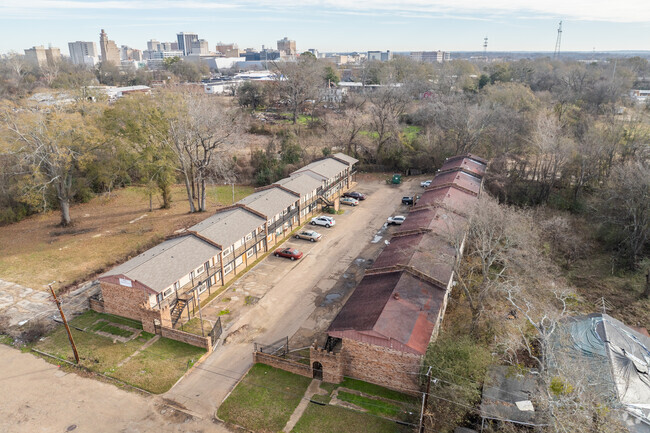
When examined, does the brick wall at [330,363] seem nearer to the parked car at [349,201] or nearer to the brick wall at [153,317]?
the brick wall at [153,317]

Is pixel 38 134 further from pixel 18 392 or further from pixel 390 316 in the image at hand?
pixel 390 316

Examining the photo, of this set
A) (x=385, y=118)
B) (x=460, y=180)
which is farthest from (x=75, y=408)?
(x=385, y=118)

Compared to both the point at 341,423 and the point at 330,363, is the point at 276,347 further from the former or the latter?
the point at 341,423

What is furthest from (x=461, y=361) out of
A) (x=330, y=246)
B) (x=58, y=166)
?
(x=58, y=166)

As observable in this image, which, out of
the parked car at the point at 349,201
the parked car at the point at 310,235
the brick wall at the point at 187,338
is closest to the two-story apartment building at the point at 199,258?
the brick wall at the point at 187,338

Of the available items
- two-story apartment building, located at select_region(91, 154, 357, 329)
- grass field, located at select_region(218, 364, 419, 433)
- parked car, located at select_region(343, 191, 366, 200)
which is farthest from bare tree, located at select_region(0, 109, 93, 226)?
grass field, located at select_region(218, 364, 419, 433)

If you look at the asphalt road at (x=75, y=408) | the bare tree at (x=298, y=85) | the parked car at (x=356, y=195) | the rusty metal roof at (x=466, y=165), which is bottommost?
the asphalt road at (x=75, y=408)

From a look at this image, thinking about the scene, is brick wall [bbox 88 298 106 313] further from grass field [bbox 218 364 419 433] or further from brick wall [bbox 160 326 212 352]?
grass field [bbox 218 364 419 433]
